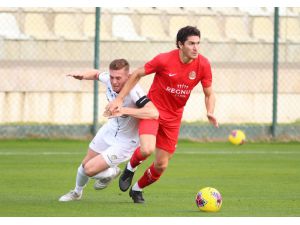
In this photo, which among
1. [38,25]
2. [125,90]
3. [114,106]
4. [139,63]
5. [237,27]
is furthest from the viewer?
[237,27]

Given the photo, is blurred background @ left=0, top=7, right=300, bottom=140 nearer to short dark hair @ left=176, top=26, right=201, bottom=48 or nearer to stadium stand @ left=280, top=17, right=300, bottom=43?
stadium stand @ left=280, top=17, right=300, bottom=43

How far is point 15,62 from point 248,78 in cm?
498

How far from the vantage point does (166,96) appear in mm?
11477

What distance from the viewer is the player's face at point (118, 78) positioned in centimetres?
1109

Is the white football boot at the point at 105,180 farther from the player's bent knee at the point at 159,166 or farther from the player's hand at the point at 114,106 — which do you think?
the player's hand at the point at 114,106

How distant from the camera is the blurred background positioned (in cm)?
1945

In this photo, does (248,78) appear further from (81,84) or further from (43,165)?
(43,165)

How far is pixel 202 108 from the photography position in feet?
67.8

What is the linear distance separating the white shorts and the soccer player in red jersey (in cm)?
13

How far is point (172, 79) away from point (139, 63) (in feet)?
33.4

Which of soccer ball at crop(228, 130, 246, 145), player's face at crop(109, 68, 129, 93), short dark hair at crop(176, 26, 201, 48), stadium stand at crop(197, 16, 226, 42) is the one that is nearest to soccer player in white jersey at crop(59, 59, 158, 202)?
player's face at crop(109, 68, 129, 93)

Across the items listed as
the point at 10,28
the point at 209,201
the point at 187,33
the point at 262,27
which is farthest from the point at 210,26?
the point at 209,201

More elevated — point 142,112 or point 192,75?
point 192,75

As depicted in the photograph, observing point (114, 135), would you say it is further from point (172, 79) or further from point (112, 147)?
point (172, 79)
